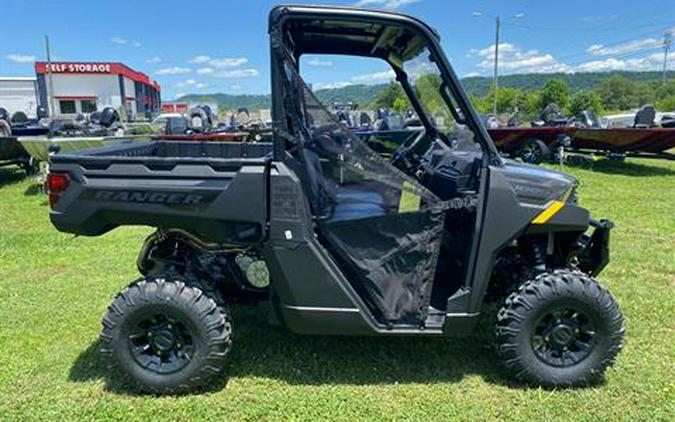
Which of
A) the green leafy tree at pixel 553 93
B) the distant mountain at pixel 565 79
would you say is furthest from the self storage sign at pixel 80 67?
the green leafy tree at pixel 553 93

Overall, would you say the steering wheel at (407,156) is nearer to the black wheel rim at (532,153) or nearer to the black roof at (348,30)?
the black roof at (348,30)

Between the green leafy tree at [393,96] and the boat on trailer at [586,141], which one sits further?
the boat on trailer at [586,141]

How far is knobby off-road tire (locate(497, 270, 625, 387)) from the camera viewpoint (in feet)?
9.68

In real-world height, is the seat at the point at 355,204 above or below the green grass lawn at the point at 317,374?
above

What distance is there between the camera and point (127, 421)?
9.09ft

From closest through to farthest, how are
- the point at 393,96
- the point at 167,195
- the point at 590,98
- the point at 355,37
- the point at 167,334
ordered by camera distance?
the point at 167,195 < the point at 167,334 < the point at 355,37 < the point at 393,96 < the point at 590,98

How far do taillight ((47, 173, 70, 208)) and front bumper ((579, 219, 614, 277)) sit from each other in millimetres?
3125

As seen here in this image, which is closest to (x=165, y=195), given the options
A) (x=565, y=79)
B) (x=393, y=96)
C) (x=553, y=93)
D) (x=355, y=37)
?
(x=355, y=37)

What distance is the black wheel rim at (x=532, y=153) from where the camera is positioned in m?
12.9

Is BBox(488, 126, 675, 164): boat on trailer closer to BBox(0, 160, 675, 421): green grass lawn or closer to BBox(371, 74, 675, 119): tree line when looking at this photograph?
BBox(0, 160, 675, 421): green grass lawn

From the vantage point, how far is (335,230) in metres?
2.92

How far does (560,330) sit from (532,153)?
10.9m

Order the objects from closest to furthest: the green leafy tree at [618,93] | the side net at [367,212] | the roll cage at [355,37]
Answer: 1. the roll cage at [355,37]
2. the side net at [367,212]
3. the green leafy tree at [618,93]

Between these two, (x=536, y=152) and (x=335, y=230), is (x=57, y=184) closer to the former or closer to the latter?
(x=335, y=230)
